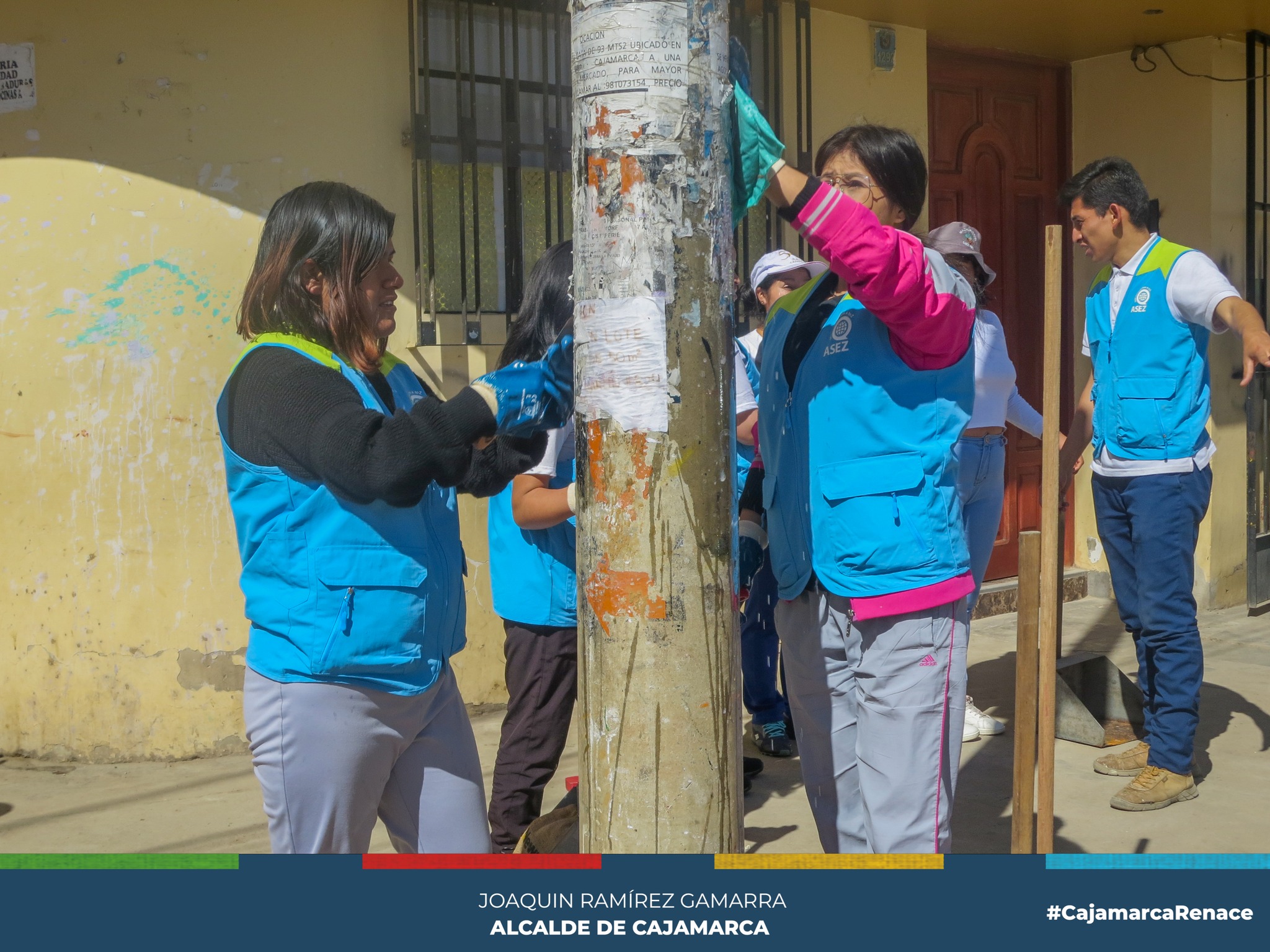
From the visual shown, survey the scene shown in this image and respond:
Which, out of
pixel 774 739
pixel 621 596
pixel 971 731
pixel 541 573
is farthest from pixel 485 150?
pixel 621 596

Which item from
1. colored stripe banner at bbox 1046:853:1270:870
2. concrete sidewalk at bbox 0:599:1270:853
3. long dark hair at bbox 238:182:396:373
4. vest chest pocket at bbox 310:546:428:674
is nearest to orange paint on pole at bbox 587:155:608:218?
long dark hair at bbox 238:182:396:373

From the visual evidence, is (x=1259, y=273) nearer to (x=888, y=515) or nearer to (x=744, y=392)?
(x=744, y=392)

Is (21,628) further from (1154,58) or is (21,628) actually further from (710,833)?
(1154,58)

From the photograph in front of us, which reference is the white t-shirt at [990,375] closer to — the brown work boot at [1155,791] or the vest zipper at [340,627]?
the brown work boot at [1155,791]

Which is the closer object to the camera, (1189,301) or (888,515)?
(888,515)

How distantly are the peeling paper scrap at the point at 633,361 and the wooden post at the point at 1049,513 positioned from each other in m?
0.82

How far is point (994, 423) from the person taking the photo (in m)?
3.71

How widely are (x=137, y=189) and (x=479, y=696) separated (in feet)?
7.73

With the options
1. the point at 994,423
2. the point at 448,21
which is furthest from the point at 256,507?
the point at 448,21

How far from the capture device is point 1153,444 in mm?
3971

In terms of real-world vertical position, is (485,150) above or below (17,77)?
below

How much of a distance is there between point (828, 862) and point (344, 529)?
96cm

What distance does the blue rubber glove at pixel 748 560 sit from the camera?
8.23ft

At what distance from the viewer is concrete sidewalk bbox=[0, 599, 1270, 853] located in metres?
3.63
